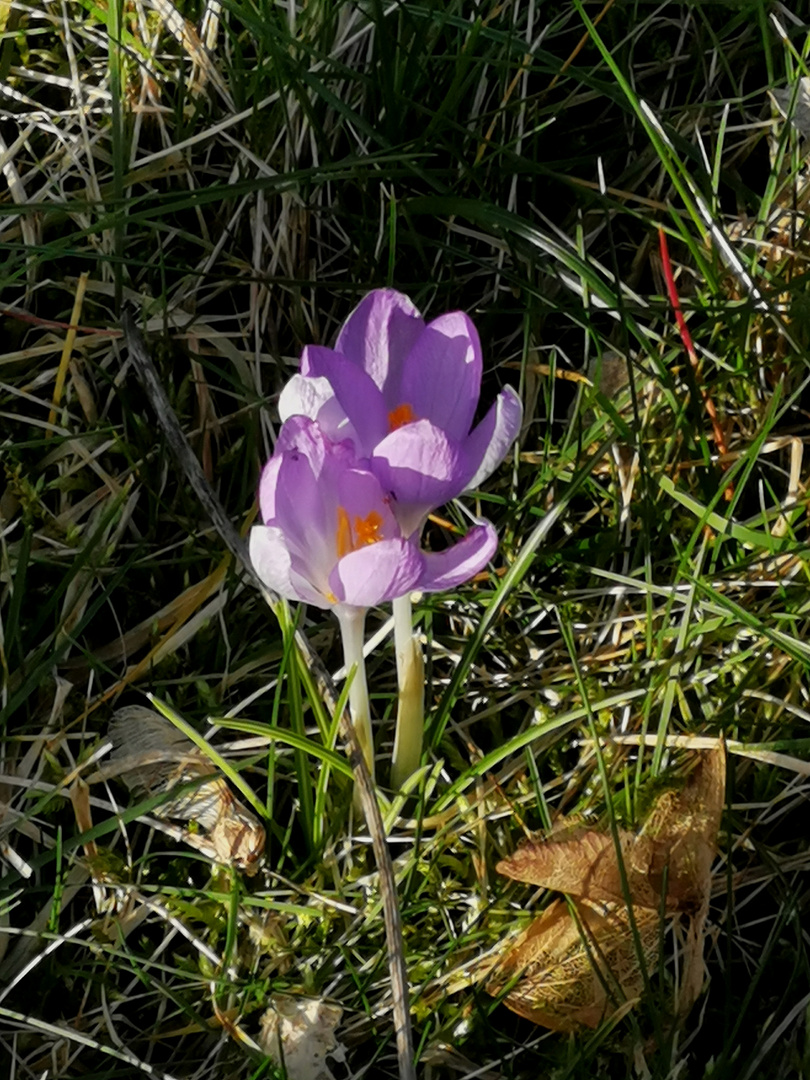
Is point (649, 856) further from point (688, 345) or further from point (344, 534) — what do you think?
point (688, 345)

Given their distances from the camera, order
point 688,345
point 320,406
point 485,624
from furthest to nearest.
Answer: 1. point 688,345
2. point 485,624
3. point 320,406

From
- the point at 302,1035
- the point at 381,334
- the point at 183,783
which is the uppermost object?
the point at 381,334

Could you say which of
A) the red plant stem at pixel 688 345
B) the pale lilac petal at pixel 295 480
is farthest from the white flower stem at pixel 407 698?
the red plant stem at pixel 688 345

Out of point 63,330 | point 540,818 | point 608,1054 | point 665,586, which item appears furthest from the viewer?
→ point 63,330

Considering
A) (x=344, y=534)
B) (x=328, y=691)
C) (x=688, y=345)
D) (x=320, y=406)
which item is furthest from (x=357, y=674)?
(x=688, y=345)

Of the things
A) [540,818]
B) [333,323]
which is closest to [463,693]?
[540,818]

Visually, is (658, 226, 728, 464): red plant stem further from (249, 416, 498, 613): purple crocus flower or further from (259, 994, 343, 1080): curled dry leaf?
(259, 994, 343, 1080): curled dry leaf

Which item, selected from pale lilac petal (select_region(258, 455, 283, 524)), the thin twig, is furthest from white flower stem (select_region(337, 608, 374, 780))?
pale lilac petal (select_region(258, 455, 283, 524))

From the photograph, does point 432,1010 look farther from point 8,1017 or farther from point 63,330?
point 63,330
